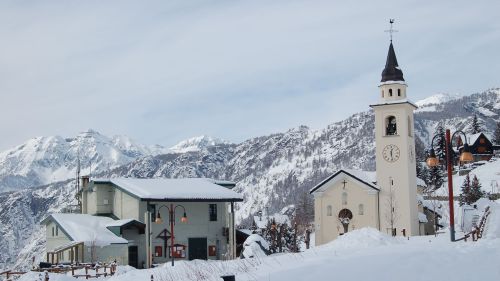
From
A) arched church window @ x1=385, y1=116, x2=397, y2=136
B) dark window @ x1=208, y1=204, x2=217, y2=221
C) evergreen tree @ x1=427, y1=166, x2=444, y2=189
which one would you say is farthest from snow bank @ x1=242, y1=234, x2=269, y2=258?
evergreen tree @ x1=427, y1=166, x2=444, y2=189

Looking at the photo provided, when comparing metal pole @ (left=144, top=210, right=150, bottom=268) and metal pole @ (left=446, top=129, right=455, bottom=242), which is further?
metal pole @ (left=144, top=210, right=150, bottom=268)

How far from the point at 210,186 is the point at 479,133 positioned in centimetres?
7943

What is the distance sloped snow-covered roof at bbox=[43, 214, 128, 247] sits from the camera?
51.2 metres

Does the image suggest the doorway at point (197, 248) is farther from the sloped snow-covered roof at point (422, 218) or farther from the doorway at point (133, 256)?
the sloped snow-covered roof at point (422, 218)

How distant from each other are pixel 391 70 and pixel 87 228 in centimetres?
3119

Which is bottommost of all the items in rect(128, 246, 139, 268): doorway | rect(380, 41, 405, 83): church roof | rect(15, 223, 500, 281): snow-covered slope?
rect(128, 246, 139, 268): doorway

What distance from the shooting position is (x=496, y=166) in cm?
10838

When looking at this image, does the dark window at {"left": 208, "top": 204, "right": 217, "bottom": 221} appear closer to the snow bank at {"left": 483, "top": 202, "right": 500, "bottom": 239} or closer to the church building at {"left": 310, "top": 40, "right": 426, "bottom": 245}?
Answer: the church building at {"left": 310, "top": 40, "right": 426, "bottom": 245}

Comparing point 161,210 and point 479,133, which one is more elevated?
point 479,133

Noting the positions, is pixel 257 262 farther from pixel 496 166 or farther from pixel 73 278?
pixel 496 166

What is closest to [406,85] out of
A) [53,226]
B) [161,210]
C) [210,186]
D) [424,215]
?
[424,215]

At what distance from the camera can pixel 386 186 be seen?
67000mm

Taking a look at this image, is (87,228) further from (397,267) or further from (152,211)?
(397,267)

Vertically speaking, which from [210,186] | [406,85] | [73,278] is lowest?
[73,278]
